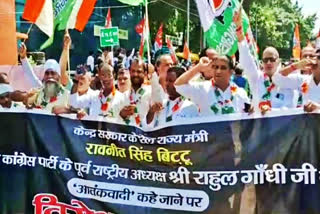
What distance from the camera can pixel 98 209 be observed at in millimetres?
5738

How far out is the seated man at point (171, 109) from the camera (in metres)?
5.68

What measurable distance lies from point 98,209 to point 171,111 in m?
1.06

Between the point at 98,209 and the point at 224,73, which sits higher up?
the point at 224,73

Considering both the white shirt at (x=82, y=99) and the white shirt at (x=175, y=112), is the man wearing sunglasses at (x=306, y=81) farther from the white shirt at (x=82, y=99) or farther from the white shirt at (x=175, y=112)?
the white shirt at (x=82, y=99)

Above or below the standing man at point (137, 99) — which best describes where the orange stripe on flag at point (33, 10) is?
above

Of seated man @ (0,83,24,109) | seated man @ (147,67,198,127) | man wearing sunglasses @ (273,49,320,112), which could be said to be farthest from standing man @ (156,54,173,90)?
seated man @ (0,83,24,109)

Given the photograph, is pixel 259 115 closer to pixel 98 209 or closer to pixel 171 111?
pixel 171 111

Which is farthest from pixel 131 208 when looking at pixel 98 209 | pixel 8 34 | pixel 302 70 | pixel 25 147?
pixel 8 34

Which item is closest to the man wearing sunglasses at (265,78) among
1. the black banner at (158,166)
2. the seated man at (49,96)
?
the black banner at (158,166)

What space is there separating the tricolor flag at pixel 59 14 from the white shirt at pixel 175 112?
140 inches

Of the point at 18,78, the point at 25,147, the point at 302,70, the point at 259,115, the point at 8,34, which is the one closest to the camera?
the point at 259,115

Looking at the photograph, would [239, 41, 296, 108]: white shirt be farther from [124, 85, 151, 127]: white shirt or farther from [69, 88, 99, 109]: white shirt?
[69, 88, 99, 109]: white shirt

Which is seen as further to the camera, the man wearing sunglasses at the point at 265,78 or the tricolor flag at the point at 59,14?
the tricolor flag at the point at 59,14

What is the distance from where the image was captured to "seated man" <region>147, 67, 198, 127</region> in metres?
5.68
